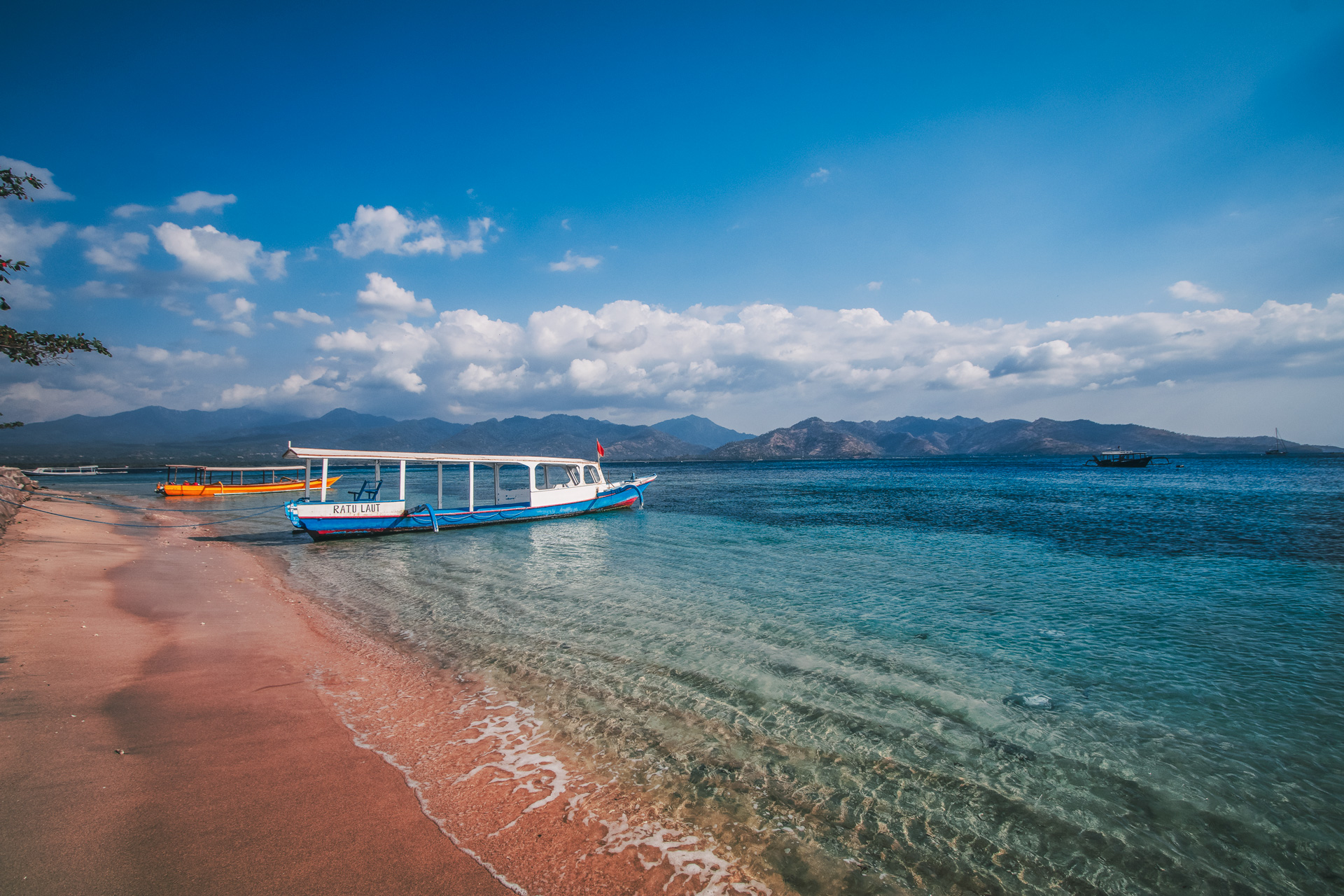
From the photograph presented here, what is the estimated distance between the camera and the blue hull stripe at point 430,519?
22875 millimetres

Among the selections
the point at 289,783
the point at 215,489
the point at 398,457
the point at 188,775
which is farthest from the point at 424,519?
the point at 215,489

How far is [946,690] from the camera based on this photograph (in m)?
8.15

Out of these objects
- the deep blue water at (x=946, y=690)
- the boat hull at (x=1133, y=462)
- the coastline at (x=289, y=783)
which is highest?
the boat hull at (x=1133, y=462)

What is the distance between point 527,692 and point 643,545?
47.1ft

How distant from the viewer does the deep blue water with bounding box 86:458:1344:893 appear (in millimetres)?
4879

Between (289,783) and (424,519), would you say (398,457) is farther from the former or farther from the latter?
(289,783)

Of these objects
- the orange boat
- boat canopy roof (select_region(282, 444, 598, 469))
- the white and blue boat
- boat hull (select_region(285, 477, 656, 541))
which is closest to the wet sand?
boat canopy roof (select_region(282, 444, 598, 469))

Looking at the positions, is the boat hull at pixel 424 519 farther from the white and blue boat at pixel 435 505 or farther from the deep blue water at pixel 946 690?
the deep blue water at pixel 946 690

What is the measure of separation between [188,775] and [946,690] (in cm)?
953

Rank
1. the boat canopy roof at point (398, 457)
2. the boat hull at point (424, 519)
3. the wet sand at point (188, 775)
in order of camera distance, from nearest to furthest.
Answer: the wet sand at point (188, 775)
the boat canopy roof at point (398, 457)
the boat hull at point (424, 519)

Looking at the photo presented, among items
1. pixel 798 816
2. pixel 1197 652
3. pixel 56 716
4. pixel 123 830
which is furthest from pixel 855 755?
pixel 56 716

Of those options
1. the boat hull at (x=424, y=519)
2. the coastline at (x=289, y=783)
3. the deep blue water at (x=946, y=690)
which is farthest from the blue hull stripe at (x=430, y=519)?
the coastline at (x=289, y=783)

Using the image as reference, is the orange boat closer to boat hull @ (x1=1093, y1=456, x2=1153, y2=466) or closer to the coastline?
the coastline

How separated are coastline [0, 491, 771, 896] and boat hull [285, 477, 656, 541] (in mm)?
13367
